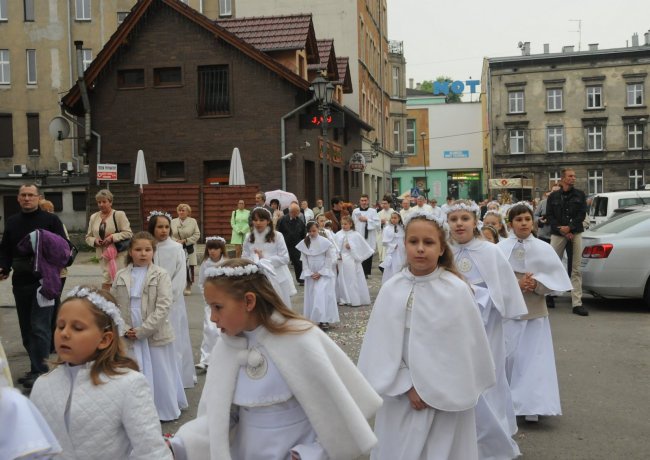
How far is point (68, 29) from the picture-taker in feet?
149

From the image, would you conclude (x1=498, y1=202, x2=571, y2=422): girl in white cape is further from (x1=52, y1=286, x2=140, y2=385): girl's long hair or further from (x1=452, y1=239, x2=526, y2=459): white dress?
(x1=52, y1=286, x2=140, y2=385): girl's long hair

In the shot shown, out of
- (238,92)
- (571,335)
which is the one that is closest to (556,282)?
(571,335)

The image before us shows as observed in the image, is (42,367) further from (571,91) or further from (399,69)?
(571,91)

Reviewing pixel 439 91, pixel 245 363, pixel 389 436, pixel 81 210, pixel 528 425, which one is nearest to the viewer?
pixel 245 363

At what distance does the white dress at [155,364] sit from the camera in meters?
6.81

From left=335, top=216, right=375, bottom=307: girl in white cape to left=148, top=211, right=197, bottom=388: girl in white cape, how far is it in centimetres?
706

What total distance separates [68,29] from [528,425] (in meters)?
44.7

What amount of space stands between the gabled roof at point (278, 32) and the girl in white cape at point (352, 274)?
50.1 ft

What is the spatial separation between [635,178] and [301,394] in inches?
2461

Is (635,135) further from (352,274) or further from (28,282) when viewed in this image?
(28,282)

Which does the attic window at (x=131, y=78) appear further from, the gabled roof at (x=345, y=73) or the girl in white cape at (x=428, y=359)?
the girl in white cape at (x=428, y=359)

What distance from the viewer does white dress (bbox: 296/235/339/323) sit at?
1202cm

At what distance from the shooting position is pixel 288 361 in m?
3.28

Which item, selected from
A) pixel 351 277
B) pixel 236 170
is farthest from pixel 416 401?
pixel 236 170
